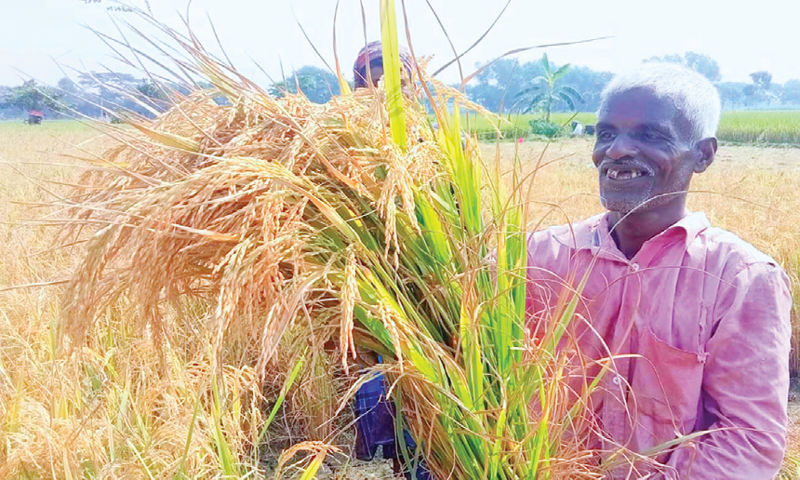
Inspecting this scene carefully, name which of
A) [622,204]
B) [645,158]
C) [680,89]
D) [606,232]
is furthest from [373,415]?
[680,89]

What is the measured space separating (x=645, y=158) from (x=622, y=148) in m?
0.06

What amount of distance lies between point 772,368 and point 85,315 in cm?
142

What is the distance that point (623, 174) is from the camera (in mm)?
1657

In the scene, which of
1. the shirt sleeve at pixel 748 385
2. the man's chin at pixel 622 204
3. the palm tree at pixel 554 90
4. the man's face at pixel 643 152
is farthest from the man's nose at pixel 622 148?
the palm tree at pixel 554 90

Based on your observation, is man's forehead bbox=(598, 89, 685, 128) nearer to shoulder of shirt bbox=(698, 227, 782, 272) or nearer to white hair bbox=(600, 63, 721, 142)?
white hair bbox=(600, 63, 721, 142)

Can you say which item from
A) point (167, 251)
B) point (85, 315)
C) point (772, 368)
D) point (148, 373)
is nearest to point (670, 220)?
point (772, 368)

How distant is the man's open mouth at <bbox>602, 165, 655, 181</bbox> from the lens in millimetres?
1630

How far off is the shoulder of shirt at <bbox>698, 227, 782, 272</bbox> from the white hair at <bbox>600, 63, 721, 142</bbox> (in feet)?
0.86

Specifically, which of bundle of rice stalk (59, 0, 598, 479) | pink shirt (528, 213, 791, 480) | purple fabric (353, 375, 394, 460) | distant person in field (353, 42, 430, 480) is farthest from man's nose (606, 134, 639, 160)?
purple fabric (353, 375, 394, 460)

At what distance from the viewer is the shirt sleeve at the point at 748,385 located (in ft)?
4.70

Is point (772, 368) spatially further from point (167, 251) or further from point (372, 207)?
point (167, 251)

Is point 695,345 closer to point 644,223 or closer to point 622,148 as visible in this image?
point 644,223

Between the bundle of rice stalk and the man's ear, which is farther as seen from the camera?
the man's ear

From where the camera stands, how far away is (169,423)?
2.13m
